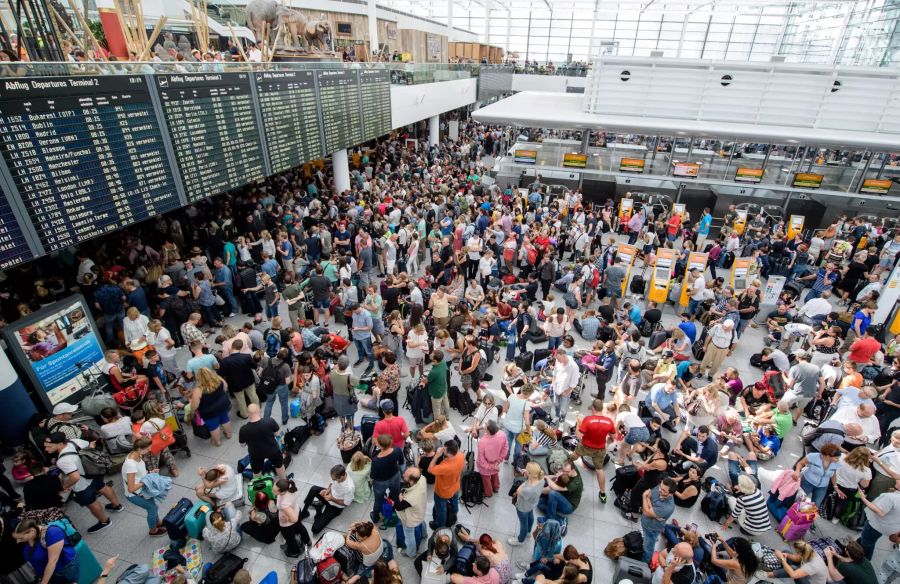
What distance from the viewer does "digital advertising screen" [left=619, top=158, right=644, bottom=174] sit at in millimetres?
16500

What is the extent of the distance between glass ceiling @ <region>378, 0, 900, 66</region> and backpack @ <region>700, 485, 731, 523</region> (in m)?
32.0

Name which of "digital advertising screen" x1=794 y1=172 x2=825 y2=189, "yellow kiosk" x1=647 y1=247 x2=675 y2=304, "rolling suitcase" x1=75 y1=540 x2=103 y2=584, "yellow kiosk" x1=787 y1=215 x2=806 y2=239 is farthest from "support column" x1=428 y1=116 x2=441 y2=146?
"rolling suitcase" x1=75 y1=540 x2=103 y2=584

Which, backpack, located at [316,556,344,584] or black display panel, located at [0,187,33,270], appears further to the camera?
black display panel, located at [0,187,33,270]

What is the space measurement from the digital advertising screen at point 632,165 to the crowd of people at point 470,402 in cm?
596

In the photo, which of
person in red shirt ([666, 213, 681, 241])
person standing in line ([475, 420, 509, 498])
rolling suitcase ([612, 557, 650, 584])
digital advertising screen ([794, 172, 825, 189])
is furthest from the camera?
digital advertising screen ([794, 172, 825, 189])

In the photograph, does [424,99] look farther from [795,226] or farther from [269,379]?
[269,379]

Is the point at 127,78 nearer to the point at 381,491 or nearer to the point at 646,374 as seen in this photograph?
the point at 381,491

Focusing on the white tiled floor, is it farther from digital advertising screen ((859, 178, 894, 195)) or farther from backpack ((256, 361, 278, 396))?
digital advertising screen ((859, 178, 894, 195))

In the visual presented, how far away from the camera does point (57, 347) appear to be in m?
6.20

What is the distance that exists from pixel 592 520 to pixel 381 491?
259cm

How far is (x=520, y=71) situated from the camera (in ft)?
117

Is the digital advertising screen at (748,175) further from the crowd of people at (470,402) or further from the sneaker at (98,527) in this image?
the sneaker at (98,527)

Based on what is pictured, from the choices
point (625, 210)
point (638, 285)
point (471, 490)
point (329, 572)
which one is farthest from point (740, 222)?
point (329, 572)

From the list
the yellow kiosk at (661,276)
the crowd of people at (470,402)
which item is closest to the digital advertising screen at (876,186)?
the crowd of people at (470,402)
